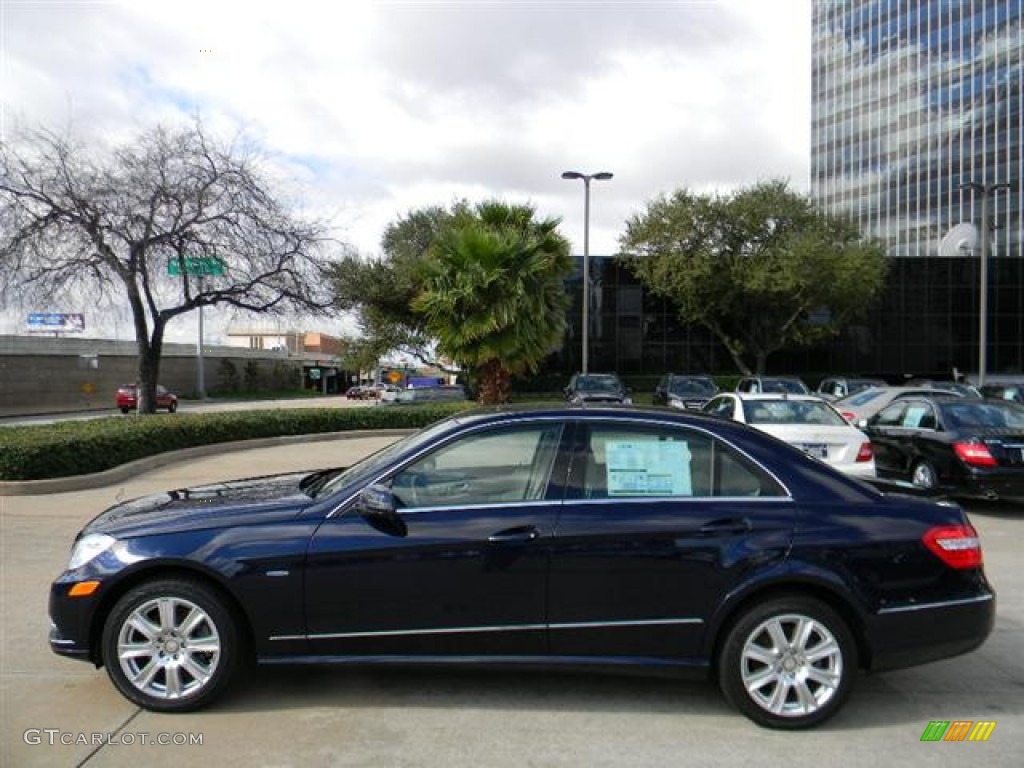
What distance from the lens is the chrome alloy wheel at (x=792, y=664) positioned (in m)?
3.93

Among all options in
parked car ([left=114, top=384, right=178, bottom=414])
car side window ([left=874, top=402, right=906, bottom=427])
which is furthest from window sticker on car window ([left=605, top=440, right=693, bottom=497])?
parked car ([left=114, top=384, right=178, bottom=414])

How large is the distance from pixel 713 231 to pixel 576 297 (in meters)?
7.80

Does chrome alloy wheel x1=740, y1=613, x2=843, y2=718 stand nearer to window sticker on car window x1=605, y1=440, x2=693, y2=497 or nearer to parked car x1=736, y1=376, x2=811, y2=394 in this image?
window sticker on car window x1=605, y1=440, x2=693, y2=497

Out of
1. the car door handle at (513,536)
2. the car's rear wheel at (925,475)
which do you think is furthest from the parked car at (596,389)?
the car door handle at (513,536)

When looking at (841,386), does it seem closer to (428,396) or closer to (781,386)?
(781,386)

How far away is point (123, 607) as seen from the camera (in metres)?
4.03

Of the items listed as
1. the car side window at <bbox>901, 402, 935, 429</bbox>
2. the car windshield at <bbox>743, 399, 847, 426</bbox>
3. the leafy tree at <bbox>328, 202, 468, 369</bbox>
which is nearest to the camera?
the car windshield at <bbox>743, 399, 847, 426</bbox>

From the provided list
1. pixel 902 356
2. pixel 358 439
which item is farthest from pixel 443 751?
pixel 902 356

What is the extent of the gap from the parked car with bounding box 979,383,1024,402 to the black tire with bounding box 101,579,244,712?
24.0 m

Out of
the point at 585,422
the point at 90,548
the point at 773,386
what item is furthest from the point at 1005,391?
the point at 90,548

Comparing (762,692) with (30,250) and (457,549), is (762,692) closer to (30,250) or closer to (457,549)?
(457,549)

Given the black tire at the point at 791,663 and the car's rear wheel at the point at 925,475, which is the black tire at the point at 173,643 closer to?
the black tire at the point at 791,663

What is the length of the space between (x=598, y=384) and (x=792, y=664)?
2122cm

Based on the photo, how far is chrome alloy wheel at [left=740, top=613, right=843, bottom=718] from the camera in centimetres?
393
